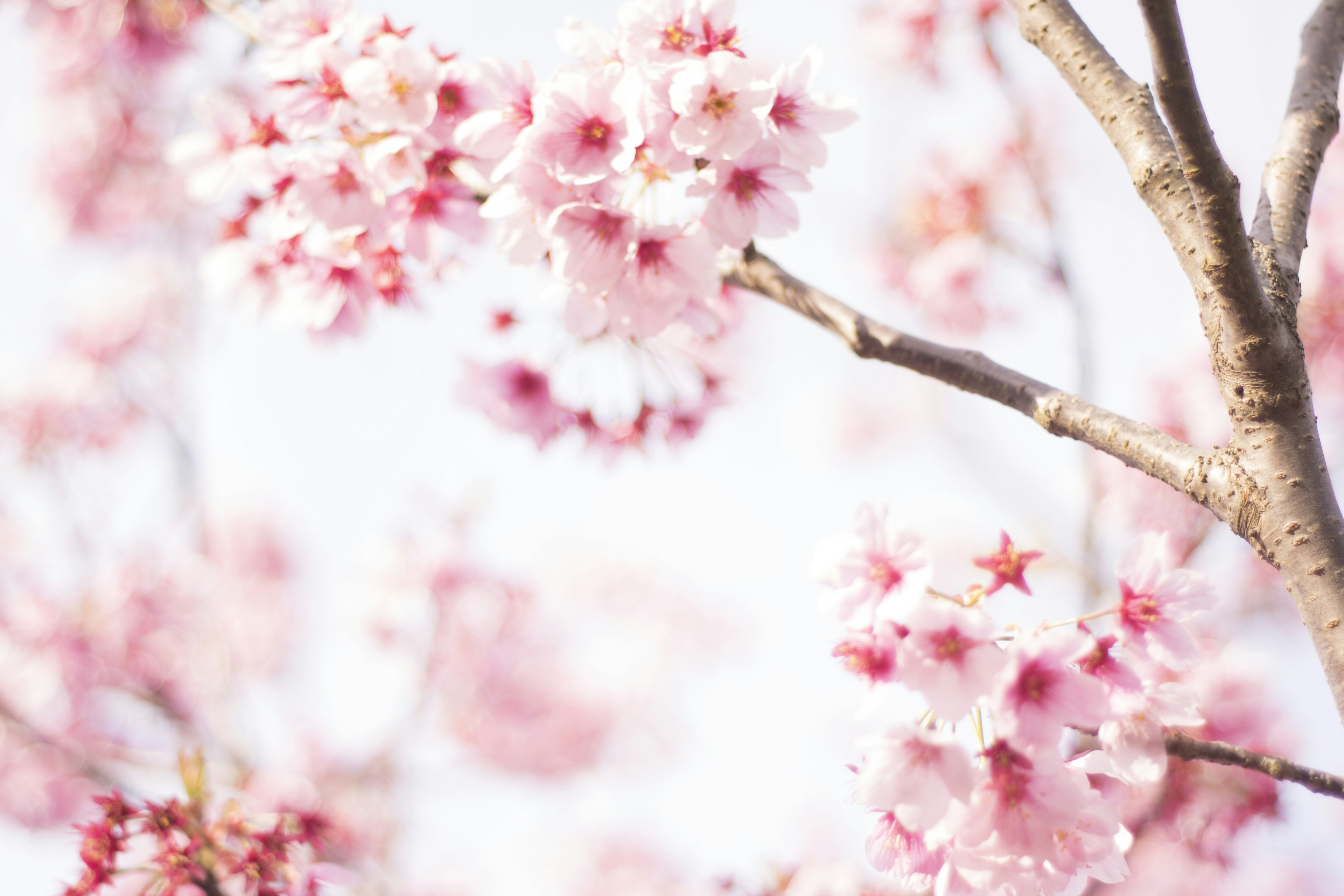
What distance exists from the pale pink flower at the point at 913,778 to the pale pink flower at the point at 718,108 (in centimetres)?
86

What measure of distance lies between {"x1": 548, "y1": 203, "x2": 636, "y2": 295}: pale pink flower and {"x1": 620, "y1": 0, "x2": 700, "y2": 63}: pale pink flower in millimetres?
266

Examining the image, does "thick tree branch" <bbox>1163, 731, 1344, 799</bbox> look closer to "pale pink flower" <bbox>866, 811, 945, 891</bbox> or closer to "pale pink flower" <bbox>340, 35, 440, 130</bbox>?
"pale pink flower" <bbox>866, 811, 945, 891</bbox>

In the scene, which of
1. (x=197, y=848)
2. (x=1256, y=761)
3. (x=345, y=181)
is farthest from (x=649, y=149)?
(x=197, y=848)

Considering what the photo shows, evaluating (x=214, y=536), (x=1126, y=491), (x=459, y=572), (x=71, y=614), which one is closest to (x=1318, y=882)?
(x=1126, y=491)

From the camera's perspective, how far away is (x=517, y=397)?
206 cm

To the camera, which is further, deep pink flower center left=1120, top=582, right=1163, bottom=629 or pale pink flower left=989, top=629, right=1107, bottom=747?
deep pink flower center left=1120, top=582, right=1163, bottom=629

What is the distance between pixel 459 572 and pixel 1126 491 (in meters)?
3.94

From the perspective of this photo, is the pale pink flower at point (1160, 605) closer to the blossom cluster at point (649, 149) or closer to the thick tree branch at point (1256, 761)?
the thick tree branch at point (1256, 761)

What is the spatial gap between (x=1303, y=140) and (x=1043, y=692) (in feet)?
3.44

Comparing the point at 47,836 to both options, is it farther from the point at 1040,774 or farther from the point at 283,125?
the point at 1040,774

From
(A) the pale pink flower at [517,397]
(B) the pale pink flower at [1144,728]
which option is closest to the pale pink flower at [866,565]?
(B) the pale pink flower at [1144,728]

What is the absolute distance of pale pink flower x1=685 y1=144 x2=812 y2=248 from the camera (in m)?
1.29

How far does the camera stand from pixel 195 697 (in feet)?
18.4

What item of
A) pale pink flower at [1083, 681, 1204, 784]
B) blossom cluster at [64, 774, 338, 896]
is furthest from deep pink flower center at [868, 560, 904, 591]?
blossom cluster at [64, 774, 338, 896]
